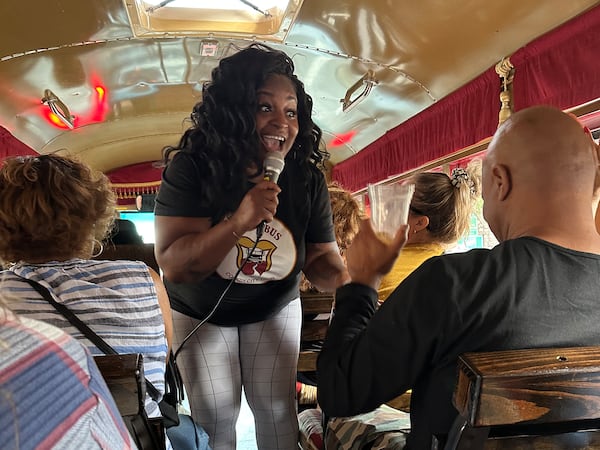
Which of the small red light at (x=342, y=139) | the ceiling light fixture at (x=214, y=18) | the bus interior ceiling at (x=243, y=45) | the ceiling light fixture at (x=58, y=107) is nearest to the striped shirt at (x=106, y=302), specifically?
the bus interior ceiling at (x=243, y=45)

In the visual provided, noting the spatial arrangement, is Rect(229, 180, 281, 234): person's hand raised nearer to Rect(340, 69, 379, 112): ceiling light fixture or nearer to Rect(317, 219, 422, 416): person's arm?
Rect(317, 219, 422, 416): person's arm

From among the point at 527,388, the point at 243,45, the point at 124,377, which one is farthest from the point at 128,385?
the point at 243,45

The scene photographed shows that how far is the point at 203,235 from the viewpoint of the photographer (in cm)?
127

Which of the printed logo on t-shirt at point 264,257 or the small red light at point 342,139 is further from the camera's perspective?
the small red light at point 342,139

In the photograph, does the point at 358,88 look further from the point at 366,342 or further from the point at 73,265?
the point at 366,342

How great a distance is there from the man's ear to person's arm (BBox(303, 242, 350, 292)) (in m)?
0.55

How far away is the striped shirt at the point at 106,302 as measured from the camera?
3.60ft

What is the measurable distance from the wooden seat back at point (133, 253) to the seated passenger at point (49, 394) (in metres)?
2.31

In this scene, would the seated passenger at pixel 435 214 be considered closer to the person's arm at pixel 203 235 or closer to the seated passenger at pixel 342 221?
the seated passenger at pixel 342 221

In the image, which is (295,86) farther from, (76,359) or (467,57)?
(467,57)

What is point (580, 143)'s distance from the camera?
101 centimetres

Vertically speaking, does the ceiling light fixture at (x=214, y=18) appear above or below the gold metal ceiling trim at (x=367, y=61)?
above

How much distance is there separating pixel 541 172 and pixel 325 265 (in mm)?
697

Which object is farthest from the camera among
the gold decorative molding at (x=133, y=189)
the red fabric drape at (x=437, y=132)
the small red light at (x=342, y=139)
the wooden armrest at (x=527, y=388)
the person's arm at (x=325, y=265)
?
the gold decorative molding at (x=133, y=189)
